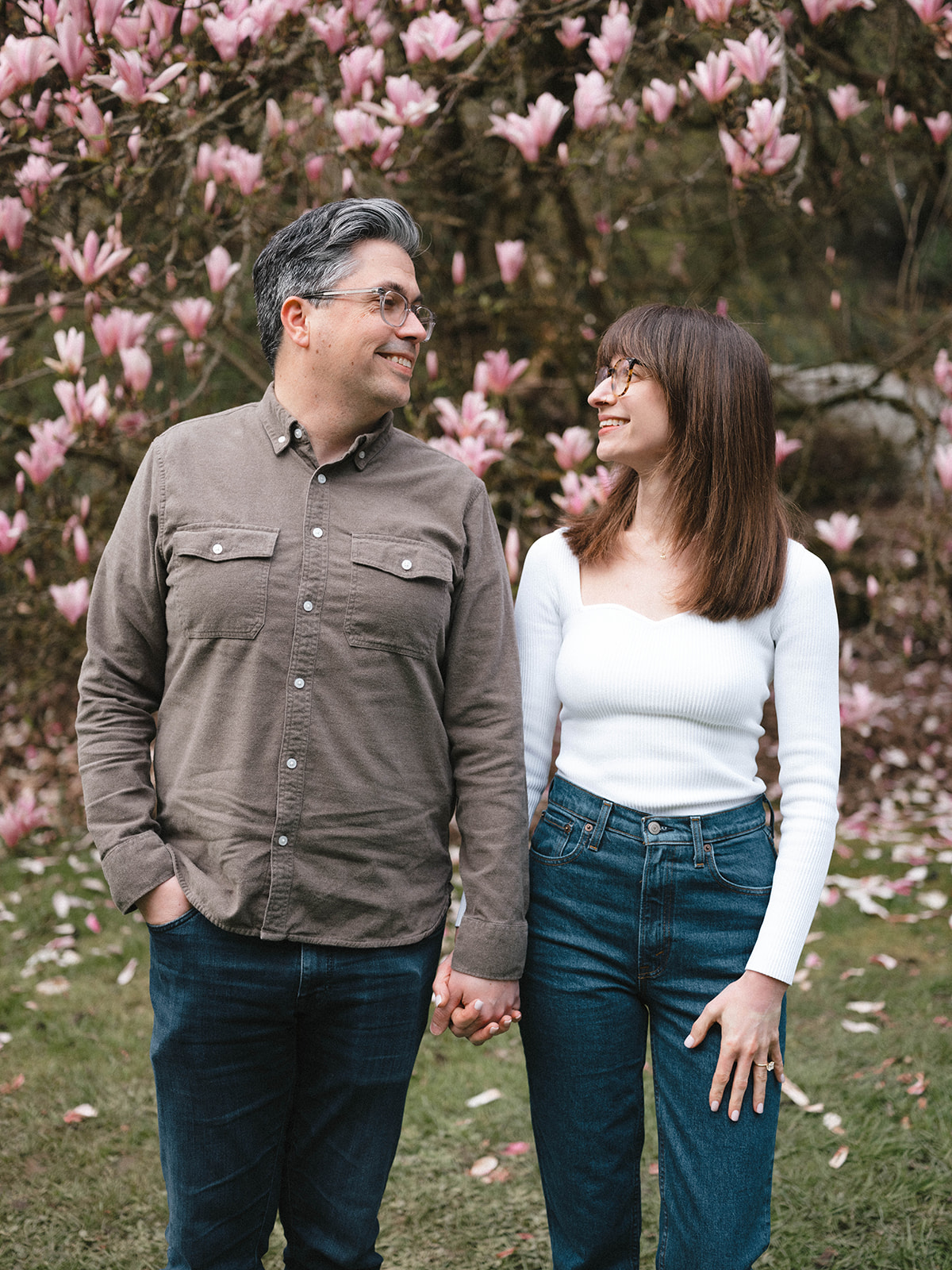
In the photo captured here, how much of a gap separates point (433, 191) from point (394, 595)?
317 cm

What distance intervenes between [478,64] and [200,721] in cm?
200

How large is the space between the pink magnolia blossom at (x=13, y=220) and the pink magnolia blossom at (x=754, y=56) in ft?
5.61

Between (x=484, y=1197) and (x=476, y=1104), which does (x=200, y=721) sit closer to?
(x=484, y=1197)

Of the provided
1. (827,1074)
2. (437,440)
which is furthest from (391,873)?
(827,1074)

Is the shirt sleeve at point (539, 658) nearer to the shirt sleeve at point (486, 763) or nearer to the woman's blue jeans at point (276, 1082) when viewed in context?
the shirt sleeve at point (486, 763)

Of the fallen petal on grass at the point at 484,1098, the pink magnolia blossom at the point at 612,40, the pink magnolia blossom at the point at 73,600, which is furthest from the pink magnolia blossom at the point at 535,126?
the fallen petal on grass at the point at 484,1098

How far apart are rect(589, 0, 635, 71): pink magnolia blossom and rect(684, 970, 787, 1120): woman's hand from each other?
2333 mm

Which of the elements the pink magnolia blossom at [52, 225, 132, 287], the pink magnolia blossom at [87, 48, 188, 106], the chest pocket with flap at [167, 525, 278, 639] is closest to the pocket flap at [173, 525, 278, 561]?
the chest pocket with flap at [167, 525, 278, 639]

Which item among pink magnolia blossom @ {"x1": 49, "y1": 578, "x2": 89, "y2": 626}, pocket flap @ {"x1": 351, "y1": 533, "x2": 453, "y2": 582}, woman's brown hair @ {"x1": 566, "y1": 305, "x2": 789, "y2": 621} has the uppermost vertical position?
woman's brown hair @ {"x1": 566, "y1": 305, "x2": 789, "y2": 621}

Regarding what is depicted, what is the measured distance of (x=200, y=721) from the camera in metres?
1.59

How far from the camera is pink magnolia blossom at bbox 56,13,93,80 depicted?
2307mm

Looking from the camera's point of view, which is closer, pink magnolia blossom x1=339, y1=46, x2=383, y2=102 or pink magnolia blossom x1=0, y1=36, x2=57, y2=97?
pink magnolia blossom x1=0, y1=36, x2=57, y2=97

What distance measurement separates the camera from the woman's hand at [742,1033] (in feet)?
5.08

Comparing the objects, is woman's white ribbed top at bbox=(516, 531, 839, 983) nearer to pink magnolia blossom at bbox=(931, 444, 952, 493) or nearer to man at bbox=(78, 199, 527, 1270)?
man at bbox=(78, 199, 527, 1270)
